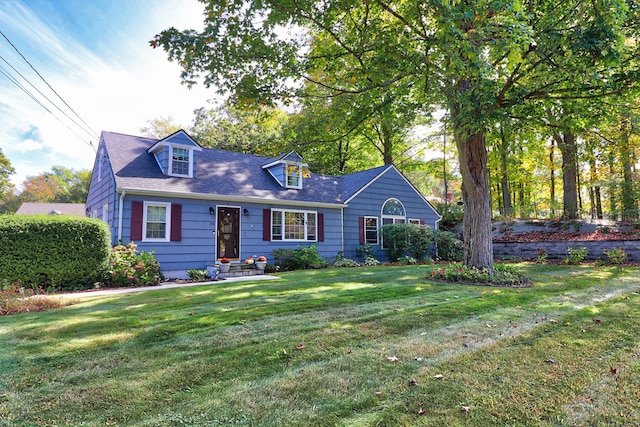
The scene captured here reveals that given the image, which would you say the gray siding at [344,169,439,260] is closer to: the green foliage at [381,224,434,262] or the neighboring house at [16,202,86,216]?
the green foliage at [381,224,434,262]

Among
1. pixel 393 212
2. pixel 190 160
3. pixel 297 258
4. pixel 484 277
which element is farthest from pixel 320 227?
pixel 484 277

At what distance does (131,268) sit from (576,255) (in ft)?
46.3

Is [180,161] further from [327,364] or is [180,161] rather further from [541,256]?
[541,256]

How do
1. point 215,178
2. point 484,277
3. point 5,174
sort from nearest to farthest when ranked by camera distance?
1. point 484,277
2. point 215,178
3. point 5,174

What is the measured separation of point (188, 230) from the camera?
10.8 m

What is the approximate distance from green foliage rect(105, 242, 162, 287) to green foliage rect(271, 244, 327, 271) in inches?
164

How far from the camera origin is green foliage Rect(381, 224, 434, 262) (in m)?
14.7

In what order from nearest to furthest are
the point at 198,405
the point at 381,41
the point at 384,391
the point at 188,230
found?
the point at 198,405 < the point at 384,391 < the point at 381,41 < the point at 188,230

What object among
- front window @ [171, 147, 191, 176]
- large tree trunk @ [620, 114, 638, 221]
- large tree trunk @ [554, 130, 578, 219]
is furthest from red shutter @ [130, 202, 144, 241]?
large tree trunk @ [620, 114, 638, 221]

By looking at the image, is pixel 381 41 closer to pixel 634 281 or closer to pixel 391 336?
pixel 391 336

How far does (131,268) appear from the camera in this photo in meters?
8.94

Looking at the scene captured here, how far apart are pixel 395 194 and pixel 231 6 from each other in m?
11.4

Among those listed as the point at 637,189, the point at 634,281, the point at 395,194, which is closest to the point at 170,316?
the point at 634,281

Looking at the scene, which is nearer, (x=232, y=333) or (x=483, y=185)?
(x=232, y=333)
